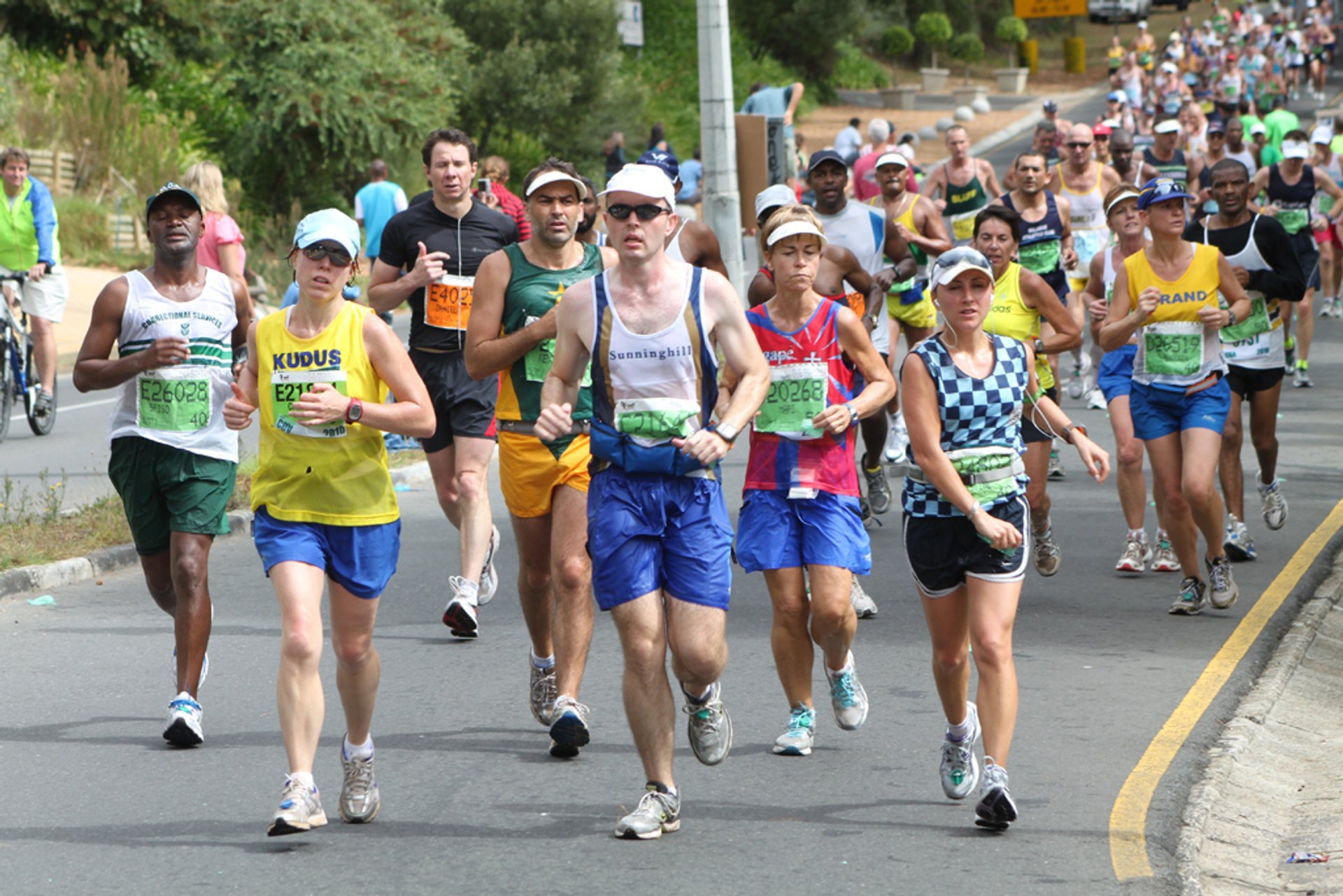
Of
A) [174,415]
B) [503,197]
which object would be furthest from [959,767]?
[503,197]

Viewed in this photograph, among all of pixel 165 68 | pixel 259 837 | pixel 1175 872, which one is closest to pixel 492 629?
pixel 259 837

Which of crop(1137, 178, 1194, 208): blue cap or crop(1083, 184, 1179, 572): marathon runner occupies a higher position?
crop(1137, 178, 1194, 208): blue cap

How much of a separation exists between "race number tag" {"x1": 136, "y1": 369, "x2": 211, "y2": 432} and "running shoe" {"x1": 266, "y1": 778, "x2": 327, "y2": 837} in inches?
74.7

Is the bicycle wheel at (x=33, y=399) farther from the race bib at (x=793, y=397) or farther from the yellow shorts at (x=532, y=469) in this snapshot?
the race bib at (x=793, y=397)

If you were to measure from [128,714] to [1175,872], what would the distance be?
411 centimetres

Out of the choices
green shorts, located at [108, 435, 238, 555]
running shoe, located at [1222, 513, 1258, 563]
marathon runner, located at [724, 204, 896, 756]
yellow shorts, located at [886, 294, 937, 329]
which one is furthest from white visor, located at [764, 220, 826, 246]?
yellow shorts, located at [886, 294, 937, 329]

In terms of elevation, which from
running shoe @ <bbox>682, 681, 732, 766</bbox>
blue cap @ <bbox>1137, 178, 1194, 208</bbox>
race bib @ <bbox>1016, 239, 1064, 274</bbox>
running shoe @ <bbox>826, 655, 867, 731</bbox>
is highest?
blue cap @ <bbox>1137, 178, 1194, 208</bbox>

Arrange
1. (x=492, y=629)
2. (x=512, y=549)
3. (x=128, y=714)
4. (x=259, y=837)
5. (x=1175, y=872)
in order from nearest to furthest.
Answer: (x=1175, y=872) < (x=259, y=837) < (x=128, y=714) < (x=492, y=629) < (x=512, y=549)

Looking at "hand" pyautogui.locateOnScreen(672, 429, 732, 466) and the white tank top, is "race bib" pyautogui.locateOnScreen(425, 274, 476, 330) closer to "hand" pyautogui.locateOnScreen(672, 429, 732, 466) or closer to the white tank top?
the white tank top

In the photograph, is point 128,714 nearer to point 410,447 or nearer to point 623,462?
point 623,462

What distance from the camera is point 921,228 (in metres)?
12.8

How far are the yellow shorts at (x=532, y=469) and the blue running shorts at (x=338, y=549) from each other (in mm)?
1153

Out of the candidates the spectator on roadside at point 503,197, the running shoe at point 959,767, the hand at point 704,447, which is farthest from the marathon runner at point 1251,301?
the hand at point 704,447

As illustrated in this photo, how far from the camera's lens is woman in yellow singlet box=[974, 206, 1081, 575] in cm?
911
